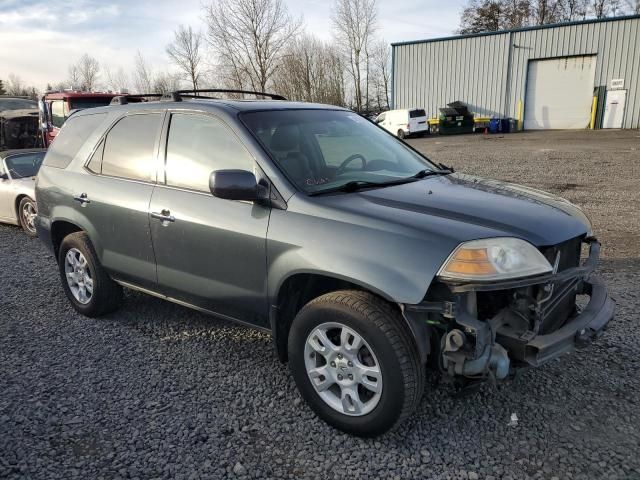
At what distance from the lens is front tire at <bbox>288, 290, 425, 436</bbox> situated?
2539mm

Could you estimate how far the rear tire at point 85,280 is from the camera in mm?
4262

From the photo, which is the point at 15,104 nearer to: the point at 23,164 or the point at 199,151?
the point at 23,164

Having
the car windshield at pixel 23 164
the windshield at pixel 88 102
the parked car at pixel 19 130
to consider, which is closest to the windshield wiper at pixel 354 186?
the car windshield at pixel 23 164

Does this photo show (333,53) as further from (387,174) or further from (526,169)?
(387,174)

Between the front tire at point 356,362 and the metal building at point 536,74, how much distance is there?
3182 cm

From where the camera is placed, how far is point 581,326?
106 inches

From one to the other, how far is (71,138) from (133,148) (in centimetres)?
99

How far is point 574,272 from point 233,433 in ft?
6.84

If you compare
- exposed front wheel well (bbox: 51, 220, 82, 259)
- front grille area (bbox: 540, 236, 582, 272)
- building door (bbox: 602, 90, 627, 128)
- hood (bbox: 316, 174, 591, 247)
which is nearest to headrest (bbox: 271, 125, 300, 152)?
hood (bbox: 316, 174, 591, 247)

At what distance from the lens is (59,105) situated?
13.4 m

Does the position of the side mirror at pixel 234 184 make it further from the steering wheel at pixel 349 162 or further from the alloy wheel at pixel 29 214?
the alloy wheel at pixel 29 214

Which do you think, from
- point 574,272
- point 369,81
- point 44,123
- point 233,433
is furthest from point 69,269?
point 369,81

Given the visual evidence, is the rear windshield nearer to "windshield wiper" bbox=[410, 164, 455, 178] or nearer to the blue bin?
"windshield wiper" bbox=[410, 164, 455, 178]

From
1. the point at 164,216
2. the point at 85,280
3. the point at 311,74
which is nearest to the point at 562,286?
the point at 164,216
